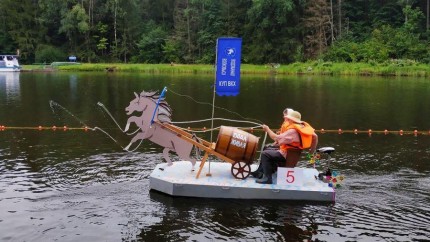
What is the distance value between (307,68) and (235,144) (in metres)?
55.2

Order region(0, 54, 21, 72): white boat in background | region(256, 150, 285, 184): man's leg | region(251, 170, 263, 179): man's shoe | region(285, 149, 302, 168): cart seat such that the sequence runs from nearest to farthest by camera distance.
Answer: region(285, 149, 302, 168): cart seat → region(256, 150, 285, 184): man's leg → region(251, 170, 263, 179): man's shoe → region(0, 54, 21, 72): white boat in background

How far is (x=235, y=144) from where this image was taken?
1159cm

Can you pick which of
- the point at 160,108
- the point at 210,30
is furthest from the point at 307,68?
the point at 160,108

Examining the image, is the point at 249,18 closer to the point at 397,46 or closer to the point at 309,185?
the point at 397,46

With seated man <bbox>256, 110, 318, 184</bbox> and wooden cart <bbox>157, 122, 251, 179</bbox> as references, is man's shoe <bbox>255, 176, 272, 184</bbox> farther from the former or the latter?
wooden cart <bbox>157, 122, 251, 179</bbox>

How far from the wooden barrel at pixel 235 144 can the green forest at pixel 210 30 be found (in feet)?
182

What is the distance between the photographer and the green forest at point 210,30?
222ft

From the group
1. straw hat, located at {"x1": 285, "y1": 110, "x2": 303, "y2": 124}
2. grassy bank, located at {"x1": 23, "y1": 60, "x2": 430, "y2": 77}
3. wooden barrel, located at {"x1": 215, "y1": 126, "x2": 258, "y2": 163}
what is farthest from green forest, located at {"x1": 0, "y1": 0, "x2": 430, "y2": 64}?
wooden barrel, located at {"x1": 215, "y1": 126, "x2": 258, "y2": 163}

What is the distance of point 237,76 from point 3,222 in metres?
6.55

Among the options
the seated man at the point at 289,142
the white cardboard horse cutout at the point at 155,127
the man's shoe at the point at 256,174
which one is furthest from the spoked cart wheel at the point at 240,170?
the white cardboard horse cutout at the point at 155,127

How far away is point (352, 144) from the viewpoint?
18078 millimetres

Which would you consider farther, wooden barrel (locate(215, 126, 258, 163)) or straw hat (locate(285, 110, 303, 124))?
wooden barrel (locate(215, 126, 258, 163))

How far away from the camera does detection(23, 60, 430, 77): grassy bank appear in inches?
2282

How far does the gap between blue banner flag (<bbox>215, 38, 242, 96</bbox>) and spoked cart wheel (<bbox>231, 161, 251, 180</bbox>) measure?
204 centimetres
